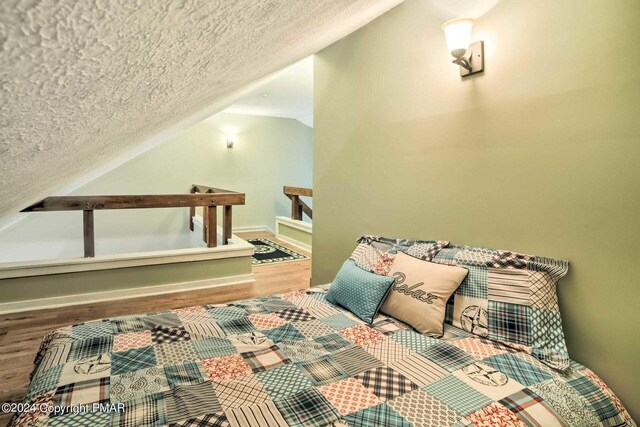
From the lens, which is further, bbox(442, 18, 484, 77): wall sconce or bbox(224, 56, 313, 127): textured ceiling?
bbox(224, 56, 313, 127): textured ceiling

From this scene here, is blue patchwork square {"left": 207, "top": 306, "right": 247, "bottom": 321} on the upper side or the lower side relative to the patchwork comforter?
upper

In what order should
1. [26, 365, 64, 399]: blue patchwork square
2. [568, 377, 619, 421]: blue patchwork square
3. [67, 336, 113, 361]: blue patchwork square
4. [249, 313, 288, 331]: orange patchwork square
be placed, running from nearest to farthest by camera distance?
[26, 365, 64, 399]: blue patchwork square
[568, 377, 619, 421]: blue patchwork square
[67, 336, 113, 361]: blue patchwork square
[249, 313, 288, 331]: orange patchwork square

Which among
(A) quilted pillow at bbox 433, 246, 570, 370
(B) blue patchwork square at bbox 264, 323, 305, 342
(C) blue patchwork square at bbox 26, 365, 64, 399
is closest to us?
(C) blue patchwork square at bbox 26, 365, 64, 399

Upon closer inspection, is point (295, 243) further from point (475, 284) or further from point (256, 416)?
point (256, 416)

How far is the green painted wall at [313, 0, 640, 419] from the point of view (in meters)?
1.37

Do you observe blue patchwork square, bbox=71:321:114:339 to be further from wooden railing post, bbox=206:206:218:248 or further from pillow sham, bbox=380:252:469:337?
wooden railing post, bbox=206:206:218:248

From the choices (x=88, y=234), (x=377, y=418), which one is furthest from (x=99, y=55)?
(x=88, y=234)

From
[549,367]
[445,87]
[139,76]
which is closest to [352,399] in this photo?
[549,367]

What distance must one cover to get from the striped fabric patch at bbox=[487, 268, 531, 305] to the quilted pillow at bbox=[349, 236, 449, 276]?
373mm

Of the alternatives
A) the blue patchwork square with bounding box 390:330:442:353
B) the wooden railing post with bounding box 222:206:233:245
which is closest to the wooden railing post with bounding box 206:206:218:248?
the wooden railing post with bounding box 222:206:233:245

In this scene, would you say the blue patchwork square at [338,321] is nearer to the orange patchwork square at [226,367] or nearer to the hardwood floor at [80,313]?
the orange patchwork square at [226,367]

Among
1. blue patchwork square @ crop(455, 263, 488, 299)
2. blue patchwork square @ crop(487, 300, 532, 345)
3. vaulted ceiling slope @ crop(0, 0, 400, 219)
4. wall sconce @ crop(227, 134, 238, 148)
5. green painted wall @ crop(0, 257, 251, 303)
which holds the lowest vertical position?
green painted wall @ crop(0, 257, 251, 303)

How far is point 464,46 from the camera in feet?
5.72

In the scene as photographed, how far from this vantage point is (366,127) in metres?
2.56
